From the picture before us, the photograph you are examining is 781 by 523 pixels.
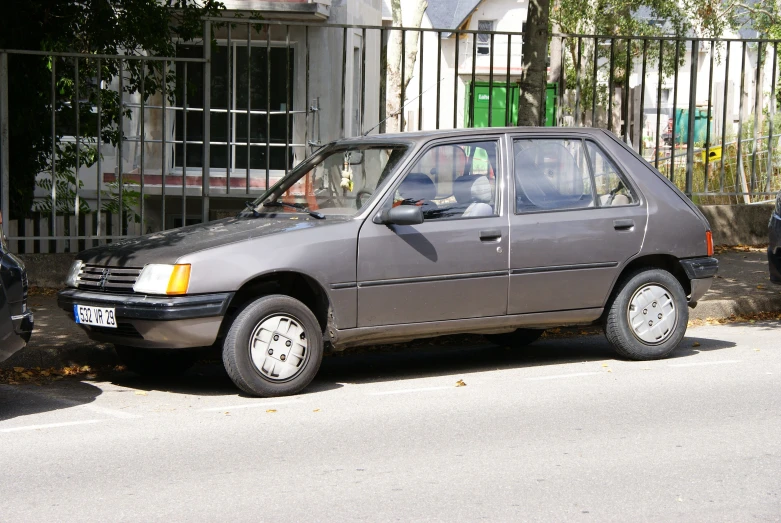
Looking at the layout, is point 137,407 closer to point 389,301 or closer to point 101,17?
point 389,301

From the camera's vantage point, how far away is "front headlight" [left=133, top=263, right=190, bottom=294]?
729cm

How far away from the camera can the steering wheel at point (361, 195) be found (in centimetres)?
799

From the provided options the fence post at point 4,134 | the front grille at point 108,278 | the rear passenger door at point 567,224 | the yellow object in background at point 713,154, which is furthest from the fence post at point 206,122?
the yellow object in background at point 713,154

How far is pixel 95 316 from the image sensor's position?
7617mm

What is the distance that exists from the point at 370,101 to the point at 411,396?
1215 centimetres

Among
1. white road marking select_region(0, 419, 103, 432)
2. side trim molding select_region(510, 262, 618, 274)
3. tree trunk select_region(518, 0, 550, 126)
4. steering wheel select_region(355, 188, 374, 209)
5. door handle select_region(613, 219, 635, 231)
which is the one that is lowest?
white road marking select_region(0, 419, 103, 432)

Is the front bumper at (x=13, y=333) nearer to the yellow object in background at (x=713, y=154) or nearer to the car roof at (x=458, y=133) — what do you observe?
the car roof at (x=458, y=133)

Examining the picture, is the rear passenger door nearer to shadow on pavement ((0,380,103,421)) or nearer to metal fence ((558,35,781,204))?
shadow on pavement ((0,380,103,421))

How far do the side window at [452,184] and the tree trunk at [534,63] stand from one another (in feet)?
15.1

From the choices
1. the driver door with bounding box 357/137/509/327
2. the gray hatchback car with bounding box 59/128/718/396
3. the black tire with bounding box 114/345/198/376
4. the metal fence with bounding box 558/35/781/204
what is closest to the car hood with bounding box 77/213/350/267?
the gray hatchback car with bounding box 59/128/718/396

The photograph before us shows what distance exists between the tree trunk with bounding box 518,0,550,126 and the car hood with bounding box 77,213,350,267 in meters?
5.24

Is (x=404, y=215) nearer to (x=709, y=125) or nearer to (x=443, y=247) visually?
(x=443, y=247)

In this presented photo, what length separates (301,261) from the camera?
7.59 meters

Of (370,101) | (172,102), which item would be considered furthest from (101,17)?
(370,101)
